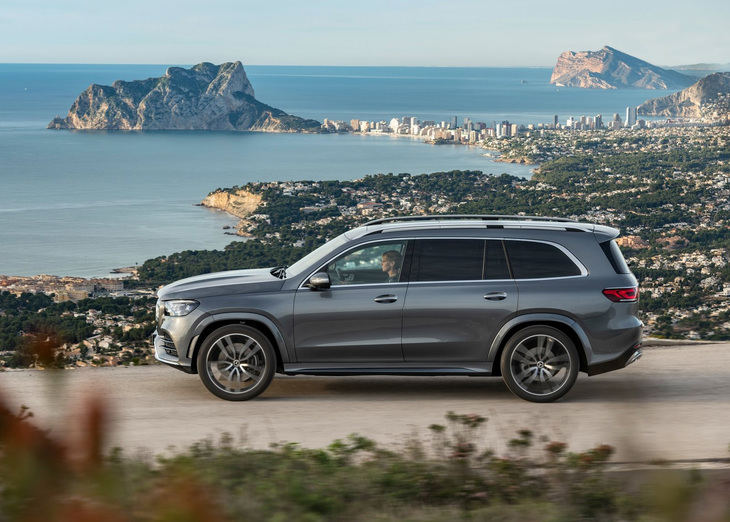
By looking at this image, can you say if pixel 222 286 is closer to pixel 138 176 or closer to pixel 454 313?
pixel 454 313

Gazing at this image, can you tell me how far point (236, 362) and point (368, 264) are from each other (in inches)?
56.5

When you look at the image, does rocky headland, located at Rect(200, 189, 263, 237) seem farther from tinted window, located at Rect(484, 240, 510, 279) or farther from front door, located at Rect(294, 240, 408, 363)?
tinted window, located at Rect(484, 240, 510, 279)

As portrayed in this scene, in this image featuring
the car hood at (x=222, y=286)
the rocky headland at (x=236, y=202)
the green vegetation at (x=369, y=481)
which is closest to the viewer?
the green vegetation at (x=369, y=481)

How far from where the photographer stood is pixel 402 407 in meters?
7.86

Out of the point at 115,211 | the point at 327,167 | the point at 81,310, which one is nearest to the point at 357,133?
the point at 327,167

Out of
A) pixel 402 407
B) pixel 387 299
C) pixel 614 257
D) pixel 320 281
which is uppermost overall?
pixel 614 257

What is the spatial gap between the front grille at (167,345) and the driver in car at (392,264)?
1.99 metres

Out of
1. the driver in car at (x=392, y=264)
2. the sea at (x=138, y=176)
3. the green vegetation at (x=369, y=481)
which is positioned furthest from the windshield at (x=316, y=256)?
the sea at (x=138, y=176)

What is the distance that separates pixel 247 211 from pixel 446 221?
225 ft

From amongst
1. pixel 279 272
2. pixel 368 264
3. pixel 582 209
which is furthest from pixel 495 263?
pixel 582 209

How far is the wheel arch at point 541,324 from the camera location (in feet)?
25.5

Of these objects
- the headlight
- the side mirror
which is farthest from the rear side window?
the headlight

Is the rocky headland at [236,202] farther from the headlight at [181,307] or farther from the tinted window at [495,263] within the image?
the tinted window at [495,263]

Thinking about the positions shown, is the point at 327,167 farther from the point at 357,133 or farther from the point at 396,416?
the point at 396,416
